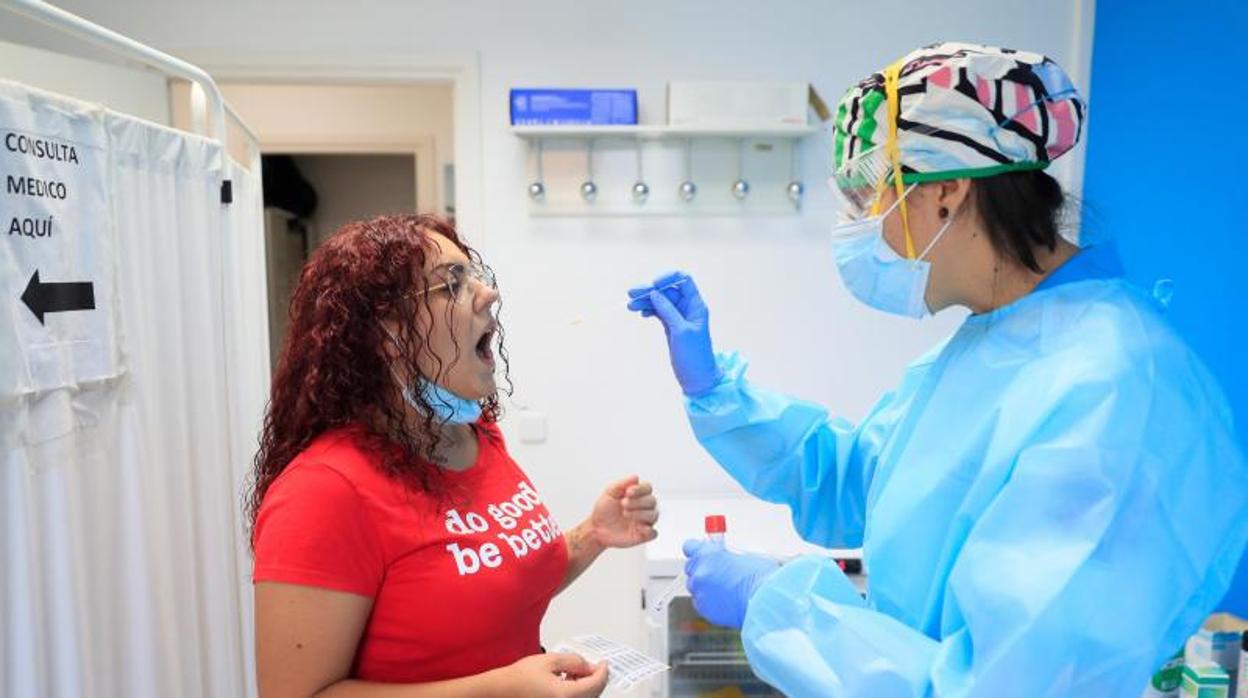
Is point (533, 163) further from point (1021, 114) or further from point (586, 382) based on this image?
point (1021, 114)

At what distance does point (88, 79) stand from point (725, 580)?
186 centimetres

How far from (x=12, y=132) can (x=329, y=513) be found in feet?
1.86

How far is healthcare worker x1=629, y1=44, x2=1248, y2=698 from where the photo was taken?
0.75 meters

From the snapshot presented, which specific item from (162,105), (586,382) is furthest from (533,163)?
(162,105)

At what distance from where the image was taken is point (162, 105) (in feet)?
7.45

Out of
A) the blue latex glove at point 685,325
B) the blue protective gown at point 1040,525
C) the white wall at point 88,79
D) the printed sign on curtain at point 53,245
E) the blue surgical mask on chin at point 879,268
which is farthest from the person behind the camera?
the white wall at point 88,79

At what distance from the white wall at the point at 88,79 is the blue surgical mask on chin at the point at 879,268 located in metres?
1.58

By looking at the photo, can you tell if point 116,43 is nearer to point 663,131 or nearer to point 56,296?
point 56,296

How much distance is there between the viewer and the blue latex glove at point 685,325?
1336mm

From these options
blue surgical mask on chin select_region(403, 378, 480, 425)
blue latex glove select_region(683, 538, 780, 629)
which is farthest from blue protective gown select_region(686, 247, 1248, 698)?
blue surgical mask on chin select_region(403, 378, 480, 425)

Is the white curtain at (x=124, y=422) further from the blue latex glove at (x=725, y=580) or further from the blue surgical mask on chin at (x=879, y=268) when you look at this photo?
the blue surgical mask on chin at (x=879, y=268)

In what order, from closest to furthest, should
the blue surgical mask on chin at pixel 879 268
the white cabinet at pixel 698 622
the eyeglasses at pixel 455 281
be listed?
the blue surgical mask on chin at pixel 879 268
the eyeglasses at pixel 455 281
the white cabinet at pixel 698 622

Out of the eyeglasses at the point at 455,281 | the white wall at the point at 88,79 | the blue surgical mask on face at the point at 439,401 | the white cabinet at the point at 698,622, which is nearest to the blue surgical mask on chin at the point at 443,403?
the blue surgical mask on face at the point at 439,401

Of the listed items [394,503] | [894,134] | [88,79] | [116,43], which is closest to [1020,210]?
[894,134]
